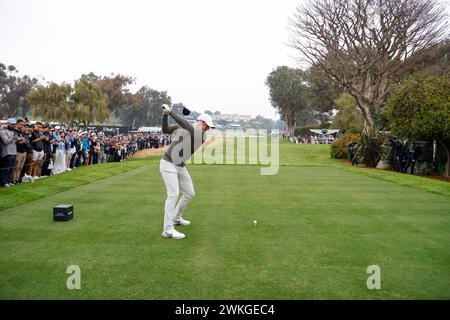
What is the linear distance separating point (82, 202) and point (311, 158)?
25966 millimetres

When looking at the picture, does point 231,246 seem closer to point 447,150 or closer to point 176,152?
point 176,152

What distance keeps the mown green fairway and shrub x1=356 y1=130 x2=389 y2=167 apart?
1370 cm

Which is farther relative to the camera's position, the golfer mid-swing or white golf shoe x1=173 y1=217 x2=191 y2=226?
white golf shoe x1=173 y1=217 x2=191 y2=226

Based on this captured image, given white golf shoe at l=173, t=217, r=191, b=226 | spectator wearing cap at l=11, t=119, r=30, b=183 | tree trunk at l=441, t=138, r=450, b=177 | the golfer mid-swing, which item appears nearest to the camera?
the golfer mid-swing

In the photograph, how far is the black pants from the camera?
43.0 feet

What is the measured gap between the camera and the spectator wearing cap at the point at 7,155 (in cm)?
1309

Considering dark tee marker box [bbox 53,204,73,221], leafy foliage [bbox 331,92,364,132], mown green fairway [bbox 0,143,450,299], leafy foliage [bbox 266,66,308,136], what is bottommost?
mown green fairway [bbox 0,143,450,299]

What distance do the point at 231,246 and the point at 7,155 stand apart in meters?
9.81

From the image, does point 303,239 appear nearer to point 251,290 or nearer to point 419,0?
point 251,290

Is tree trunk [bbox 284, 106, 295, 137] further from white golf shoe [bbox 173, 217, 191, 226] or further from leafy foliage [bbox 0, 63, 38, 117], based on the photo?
white golf shoe [bbox 173, 217, 191, 226]

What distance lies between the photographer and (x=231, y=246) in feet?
21.6

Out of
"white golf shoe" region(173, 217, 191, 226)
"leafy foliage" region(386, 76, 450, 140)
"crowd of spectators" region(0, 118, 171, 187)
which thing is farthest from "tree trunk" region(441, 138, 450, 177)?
"crowd of spectators" region(0, 118, 171, 187)

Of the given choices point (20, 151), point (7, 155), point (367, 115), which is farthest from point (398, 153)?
point (7, 155)
